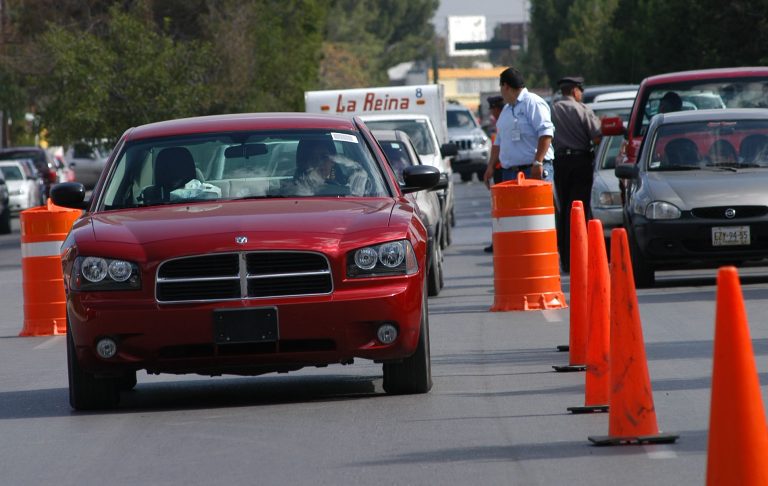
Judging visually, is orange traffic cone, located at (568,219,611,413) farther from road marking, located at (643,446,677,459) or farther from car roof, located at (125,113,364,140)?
car roof, located at (125,113,364,140)

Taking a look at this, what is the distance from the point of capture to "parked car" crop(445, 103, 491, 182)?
144 ft

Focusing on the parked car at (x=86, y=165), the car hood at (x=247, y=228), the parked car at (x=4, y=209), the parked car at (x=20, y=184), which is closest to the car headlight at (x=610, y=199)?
the car hood at (x=247, y=228)

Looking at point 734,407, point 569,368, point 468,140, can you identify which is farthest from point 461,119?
point 734,407

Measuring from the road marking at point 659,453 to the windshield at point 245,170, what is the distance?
3.01m

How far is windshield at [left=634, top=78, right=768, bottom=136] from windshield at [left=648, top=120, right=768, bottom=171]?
7.02 ft

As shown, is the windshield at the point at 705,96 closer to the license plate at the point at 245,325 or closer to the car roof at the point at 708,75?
the car roof at the point at 708,75

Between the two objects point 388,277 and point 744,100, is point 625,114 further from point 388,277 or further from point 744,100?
point 388,277

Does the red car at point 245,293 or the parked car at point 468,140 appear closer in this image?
the red car at point 245,293

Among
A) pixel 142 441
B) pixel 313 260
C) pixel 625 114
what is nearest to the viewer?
pixel 142 441

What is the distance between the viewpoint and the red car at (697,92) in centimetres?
1848

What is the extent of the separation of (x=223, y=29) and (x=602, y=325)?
151ft

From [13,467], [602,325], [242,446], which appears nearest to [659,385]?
[602,325]

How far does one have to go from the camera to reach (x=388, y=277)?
8.93 metres

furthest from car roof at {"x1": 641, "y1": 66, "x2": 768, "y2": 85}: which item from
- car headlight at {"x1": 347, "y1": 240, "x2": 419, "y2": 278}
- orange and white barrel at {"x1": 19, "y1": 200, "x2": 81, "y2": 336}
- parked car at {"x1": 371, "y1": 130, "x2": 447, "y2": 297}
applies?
car headlight at {"x1": 347, "y1": 240, "x2": 419, "y2": 278}
